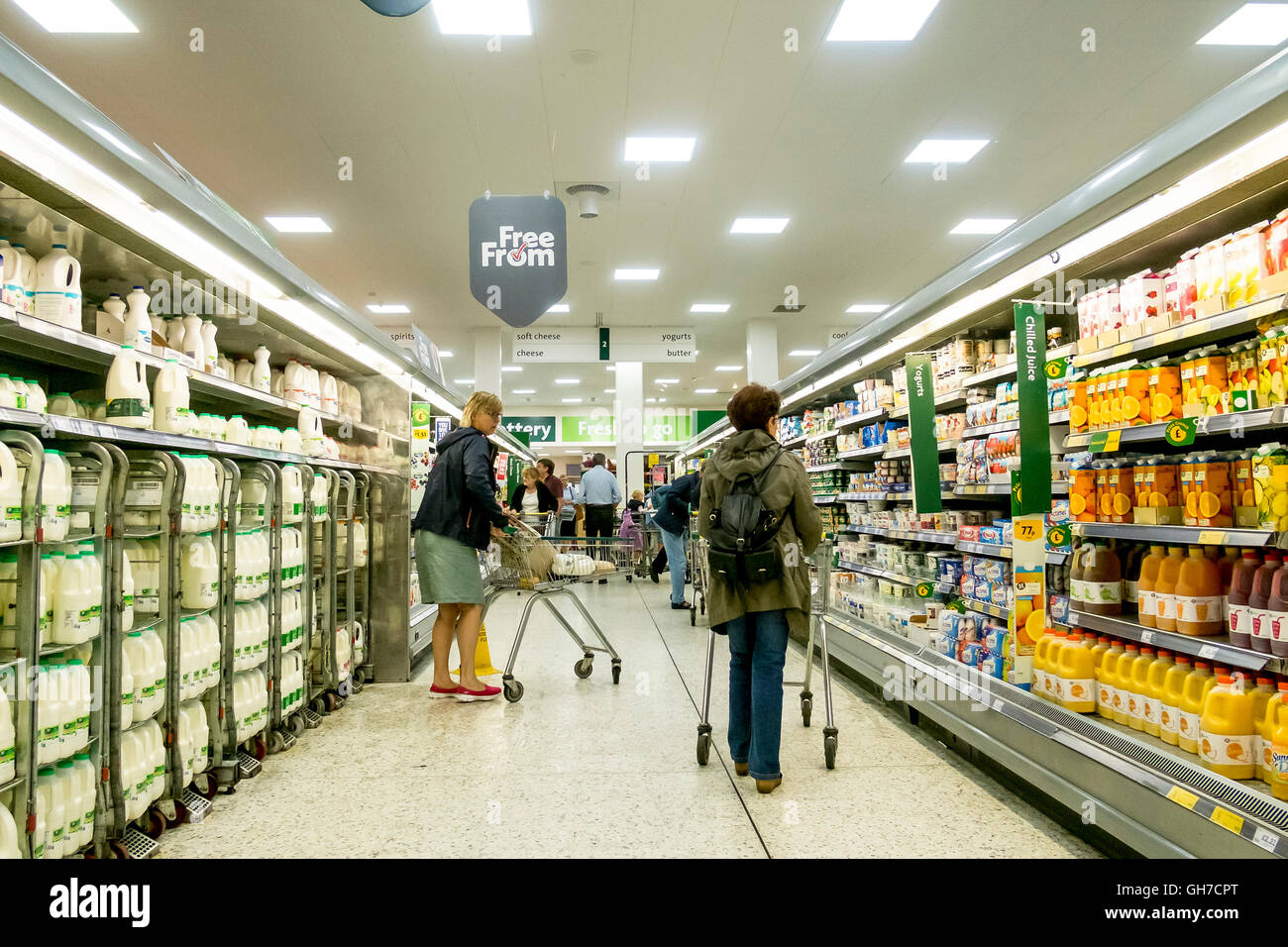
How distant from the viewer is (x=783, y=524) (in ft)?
10.9

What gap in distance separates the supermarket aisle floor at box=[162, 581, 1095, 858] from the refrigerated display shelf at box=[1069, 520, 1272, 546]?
1084 mm

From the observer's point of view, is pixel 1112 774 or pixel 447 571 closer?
pixel 1112 774

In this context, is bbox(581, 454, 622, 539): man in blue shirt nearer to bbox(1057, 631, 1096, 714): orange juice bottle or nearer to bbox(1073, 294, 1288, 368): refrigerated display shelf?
bbox(1073, 294, 1288, 368): refrigerated display shelf

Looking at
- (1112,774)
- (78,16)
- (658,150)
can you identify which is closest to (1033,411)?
(1112,774)

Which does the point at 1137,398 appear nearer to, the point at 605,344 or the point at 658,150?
the point at 658,150

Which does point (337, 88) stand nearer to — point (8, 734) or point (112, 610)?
point (112, 610)

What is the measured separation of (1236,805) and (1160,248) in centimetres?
201

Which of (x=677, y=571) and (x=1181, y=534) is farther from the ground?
(x=1181, y=534)

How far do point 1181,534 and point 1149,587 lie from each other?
304 mm

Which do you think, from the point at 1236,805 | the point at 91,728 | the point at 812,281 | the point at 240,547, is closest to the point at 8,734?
the point at 91,728

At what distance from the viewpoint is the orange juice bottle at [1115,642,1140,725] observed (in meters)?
2.76

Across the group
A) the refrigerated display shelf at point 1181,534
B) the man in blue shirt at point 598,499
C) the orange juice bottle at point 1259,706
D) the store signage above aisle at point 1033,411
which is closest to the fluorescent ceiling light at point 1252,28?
the store signage above aisle at point 1033,411

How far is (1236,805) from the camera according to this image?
6.76 ft
